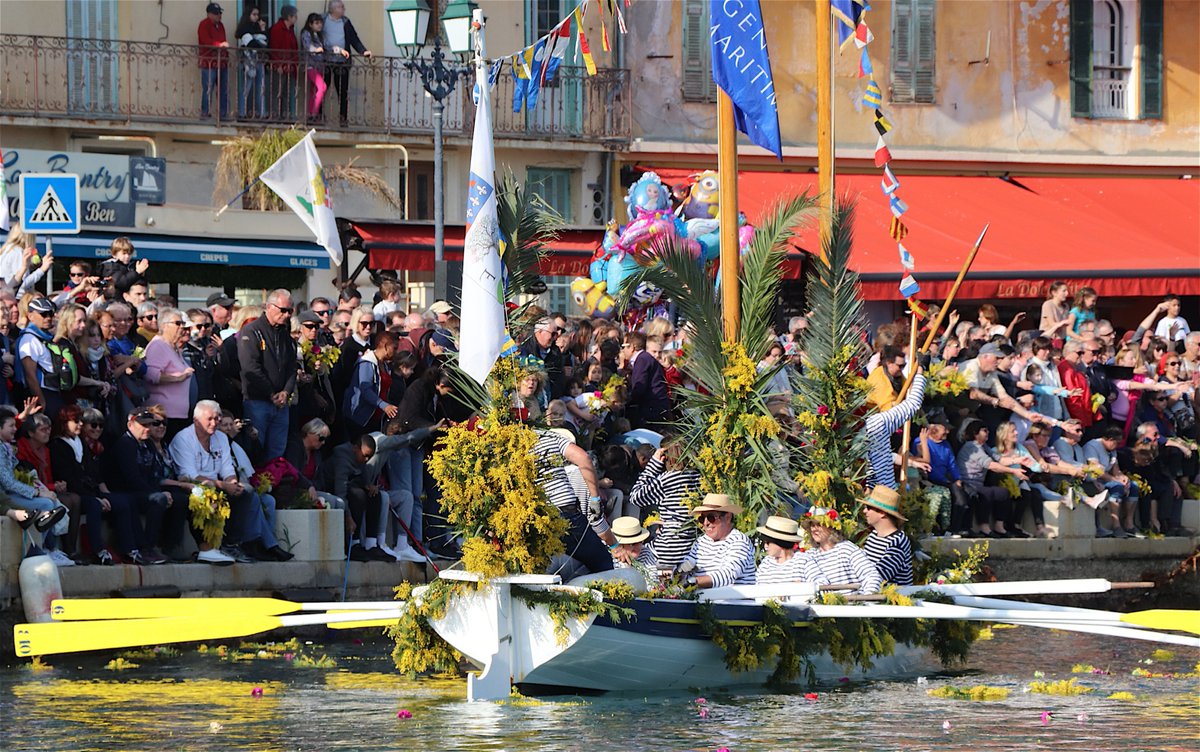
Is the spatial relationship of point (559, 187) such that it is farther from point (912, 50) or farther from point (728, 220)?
point (728, 220)

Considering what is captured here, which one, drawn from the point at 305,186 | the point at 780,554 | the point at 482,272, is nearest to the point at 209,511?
the point at 482,272

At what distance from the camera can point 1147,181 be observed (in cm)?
3609

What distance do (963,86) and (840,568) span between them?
1862cm

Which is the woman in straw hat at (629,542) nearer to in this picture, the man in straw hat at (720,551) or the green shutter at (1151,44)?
the man in straw hat at (720,551)

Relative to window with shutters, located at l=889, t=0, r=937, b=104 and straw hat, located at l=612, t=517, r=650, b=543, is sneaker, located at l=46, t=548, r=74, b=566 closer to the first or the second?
straw hat, located at l=612, t=517, r=650, b=543

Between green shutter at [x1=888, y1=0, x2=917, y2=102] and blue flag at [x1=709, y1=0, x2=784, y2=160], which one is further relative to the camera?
green shutter at [x1=888, y1=0, x2=917, y2=102]

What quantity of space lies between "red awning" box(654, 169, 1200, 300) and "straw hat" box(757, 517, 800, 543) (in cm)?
1234

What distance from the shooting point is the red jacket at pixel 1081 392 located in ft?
84.1

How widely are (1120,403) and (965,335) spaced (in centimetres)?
224

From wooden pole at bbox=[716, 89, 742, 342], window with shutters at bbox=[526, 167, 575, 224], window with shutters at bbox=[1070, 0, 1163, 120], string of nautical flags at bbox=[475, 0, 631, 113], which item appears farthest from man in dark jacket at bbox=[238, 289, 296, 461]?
window with shutters at bbox=[1070, 0, 1163, 120]

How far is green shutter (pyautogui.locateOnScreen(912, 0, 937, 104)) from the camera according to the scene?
34.6 metres

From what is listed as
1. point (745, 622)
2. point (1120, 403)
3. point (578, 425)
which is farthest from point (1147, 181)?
point (745, 622)

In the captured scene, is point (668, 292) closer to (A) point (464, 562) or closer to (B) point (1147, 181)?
(A) point (464, 562)

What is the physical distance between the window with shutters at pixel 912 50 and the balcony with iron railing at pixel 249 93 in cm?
480
